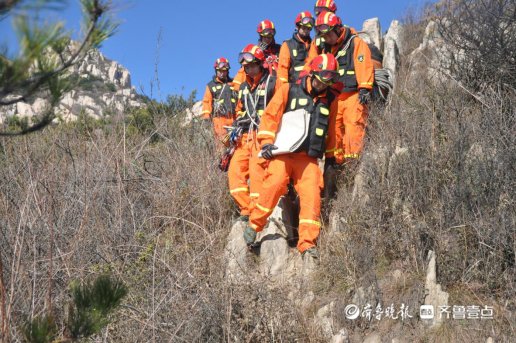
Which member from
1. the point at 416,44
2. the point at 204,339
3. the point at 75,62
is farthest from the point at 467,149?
the point at 416,44

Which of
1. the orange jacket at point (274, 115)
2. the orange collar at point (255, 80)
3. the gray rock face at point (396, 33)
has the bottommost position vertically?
the orange jacket at point (274, 115)

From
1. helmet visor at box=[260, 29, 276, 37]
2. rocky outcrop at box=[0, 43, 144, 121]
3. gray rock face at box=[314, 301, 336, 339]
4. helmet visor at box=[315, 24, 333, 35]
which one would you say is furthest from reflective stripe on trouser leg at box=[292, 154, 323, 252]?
helmet visor at box=[260, 29, 276, 37]

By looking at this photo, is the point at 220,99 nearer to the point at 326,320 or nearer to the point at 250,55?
the point at 250,55

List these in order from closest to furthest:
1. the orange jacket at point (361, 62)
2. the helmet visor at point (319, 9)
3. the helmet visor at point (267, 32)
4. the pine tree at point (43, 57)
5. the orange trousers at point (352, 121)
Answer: the pine tree at point (43, 57) < the orange trousers at point (352, 121) < the orange jacket at point (361, 62) < the helmet visor at point (319, 9) < the helmet visor at point (267, 32)

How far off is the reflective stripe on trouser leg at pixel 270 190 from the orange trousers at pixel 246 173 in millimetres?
362

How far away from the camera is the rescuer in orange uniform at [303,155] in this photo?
595 centimetres

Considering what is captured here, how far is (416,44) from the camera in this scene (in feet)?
39.7

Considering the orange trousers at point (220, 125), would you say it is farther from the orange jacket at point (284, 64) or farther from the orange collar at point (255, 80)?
the orange collar at point (255, 80)

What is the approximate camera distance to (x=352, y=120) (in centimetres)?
673

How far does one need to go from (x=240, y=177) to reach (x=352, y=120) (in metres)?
1.39

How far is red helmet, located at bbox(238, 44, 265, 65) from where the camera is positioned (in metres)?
6.75

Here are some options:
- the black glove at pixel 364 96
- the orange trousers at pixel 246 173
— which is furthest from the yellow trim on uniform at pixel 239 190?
the black glove at pixel 364 96

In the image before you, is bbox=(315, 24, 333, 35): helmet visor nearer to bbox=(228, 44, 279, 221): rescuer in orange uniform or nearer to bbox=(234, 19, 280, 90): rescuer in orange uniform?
bbox=(228, 44, 279, 221): rescuer in orange uniform

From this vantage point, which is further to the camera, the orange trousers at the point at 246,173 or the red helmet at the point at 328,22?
the red helmet at the point at 328,22
